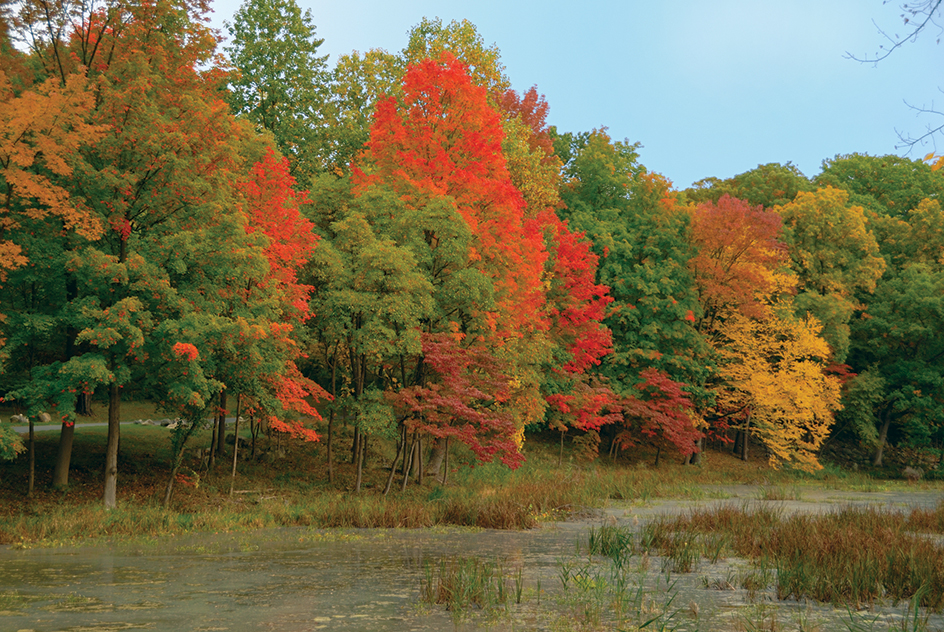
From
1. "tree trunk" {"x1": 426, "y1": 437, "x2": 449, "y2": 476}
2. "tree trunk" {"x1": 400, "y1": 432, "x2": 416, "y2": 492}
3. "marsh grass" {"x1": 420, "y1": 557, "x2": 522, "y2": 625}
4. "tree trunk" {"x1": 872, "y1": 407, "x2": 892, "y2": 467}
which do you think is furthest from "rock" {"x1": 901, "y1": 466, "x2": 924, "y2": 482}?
"marsh grass" {"x1": 420, "y1": 557, "x2": 522, "y2": 625}

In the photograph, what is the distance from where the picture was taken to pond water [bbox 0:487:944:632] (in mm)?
9094

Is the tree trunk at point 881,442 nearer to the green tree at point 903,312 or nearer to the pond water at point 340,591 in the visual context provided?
the green tree at point 903,312

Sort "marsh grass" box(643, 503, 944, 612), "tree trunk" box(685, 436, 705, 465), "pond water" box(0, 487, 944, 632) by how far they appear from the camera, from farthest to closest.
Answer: "tree trunk" box(685, 436, 705, 465), "marsh grass" box(643, 503, 944, 612), "pond water" box(0, 487, 944, 632)

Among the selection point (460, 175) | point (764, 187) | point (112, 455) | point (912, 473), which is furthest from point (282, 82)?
point (912, 473)

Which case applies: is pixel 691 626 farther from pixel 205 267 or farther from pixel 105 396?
pixel 105 396

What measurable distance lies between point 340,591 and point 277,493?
1498cm

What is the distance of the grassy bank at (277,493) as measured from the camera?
59.8 feet

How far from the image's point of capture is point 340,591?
11.0 metres

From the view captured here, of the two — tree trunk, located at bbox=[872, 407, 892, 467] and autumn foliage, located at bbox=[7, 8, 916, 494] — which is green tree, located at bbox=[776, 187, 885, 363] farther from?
tree trunk, located at bbox=[872, 407, 892, 467]

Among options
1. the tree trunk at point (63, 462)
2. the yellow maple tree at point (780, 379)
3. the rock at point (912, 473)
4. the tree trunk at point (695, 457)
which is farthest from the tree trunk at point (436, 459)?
the rock at point (912, 473)

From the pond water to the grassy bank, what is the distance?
2.16m

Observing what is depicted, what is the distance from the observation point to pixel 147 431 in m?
31.6

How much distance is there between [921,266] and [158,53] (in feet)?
143

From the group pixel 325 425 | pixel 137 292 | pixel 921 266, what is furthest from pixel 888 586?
pixel 921 266
